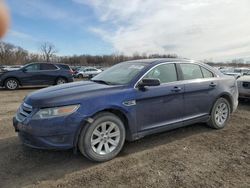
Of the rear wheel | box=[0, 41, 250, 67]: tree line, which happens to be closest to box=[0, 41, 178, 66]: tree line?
box=[0, 41, 250, 67]: tree line

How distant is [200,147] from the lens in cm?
454

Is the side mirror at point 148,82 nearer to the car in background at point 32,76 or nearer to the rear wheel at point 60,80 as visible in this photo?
the car in background at point 32,76

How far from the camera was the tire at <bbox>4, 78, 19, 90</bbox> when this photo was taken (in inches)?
543

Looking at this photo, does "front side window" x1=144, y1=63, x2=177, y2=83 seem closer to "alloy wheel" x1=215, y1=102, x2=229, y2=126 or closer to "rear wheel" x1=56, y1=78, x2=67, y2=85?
"alloy wheel" x1=215, y1=102, x2=229, y2=126

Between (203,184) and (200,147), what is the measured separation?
4.34 feet

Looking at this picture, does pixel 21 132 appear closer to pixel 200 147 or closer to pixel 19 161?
pixel 19 161

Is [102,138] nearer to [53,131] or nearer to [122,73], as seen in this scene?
[53,131]

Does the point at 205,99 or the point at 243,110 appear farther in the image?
the point at 243,110

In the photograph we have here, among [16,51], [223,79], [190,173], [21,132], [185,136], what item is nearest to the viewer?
[190,173]

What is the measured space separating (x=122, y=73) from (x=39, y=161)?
2109 mm

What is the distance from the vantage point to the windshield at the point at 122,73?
4.51m

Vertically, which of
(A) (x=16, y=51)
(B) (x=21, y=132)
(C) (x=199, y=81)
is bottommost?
(B) (x=21, y=132)

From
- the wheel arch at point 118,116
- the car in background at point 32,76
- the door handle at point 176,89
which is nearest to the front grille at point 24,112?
the wheel arch at point 118,116

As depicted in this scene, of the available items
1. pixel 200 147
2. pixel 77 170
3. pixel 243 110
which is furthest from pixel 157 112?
pixel 243 110
